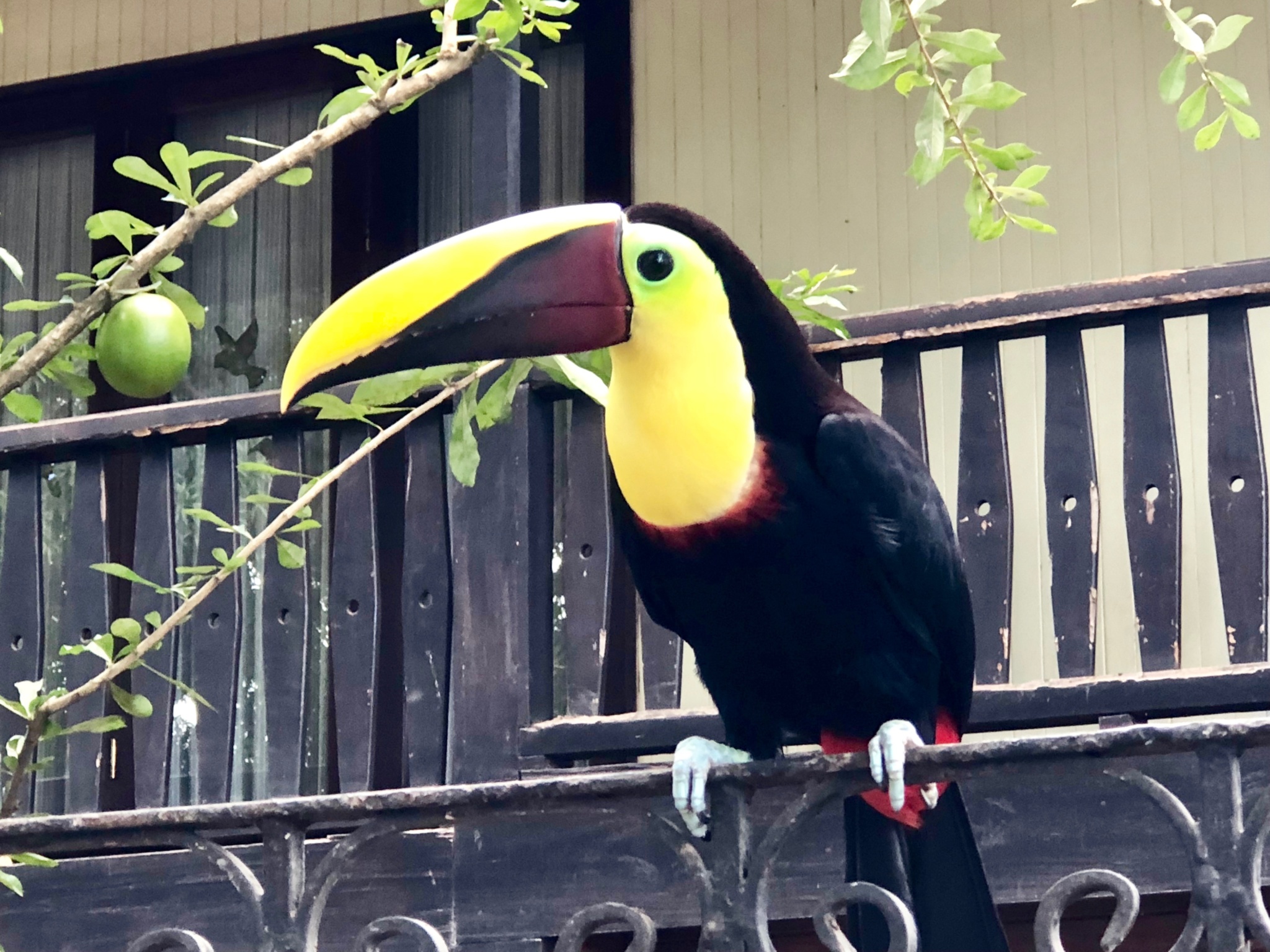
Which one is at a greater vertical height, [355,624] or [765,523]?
[765,523]

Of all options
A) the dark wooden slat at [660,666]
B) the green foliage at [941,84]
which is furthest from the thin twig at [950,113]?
the dark wooden slat at [660,666]

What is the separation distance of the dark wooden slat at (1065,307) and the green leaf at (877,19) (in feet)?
7.15

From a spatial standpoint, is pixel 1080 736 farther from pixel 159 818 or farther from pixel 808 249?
pixel 808 249

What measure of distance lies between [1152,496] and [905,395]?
0.63 meters

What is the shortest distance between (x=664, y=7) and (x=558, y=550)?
1900 mm

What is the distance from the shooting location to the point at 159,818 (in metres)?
2.35

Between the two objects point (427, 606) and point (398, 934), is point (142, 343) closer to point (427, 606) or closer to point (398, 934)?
point (398, 934)

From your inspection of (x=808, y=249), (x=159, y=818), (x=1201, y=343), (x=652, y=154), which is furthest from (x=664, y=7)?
(x=159, y=818)

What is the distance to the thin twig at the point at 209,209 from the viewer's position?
6.79 ft

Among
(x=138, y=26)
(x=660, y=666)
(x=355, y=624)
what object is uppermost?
(x=138, y=26)

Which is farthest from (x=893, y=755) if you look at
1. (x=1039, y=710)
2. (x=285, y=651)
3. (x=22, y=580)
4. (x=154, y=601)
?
(x=22, y=580)

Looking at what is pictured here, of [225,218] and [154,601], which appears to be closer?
[225,218]

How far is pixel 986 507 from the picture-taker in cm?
428

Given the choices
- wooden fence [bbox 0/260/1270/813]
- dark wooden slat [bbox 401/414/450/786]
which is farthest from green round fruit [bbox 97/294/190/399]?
dark wooden slat [bbox 401/414/450/786]
